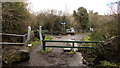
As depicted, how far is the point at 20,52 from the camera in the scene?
3391 millimetres

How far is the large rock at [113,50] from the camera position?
114 inches

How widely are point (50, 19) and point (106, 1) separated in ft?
33.1

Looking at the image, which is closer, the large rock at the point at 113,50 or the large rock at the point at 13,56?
the large rock at the point at 113,50

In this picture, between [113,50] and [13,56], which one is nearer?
[113,50]

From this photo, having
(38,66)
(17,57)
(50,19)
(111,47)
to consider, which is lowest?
(38,66)

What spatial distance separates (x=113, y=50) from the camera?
297 centimetres

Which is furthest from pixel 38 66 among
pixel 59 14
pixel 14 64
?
pixel 59 14

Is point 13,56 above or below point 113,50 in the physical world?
below

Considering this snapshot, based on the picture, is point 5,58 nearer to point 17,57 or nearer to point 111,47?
point 17,57

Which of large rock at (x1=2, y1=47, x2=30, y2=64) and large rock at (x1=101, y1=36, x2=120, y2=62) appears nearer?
large rock at (x1=101, y1=36, x2=120, y2=62)

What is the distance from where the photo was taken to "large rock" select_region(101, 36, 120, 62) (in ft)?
9.54

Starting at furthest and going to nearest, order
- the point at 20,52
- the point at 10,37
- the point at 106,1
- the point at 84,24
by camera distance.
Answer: the point at 84,24
the point at 10,37
the point at 106,1
the point at 20,52

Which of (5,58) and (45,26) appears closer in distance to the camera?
(5,58)

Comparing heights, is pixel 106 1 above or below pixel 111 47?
above
